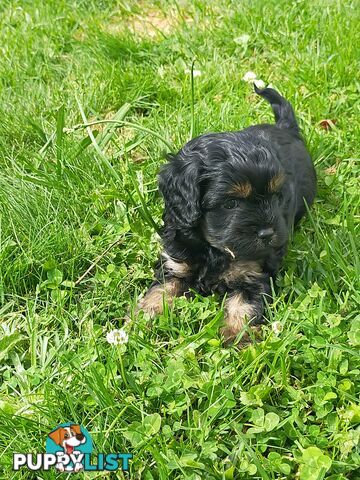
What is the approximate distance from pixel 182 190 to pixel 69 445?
120cm

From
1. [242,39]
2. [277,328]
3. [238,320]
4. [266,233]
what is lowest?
[238,320]

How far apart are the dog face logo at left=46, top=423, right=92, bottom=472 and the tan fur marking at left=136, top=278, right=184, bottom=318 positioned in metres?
0.75

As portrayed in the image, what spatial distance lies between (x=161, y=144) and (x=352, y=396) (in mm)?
2070

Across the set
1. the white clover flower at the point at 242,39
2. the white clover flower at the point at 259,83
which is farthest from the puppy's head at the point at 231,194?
the white clover flower at the point at 242,39

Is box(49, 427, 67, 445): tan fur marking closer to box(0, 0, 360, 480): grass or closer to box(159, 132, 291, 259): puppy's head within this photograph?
box(0, 0, 360, 480): grass

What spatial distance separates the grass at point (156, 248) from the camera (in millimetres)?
2240

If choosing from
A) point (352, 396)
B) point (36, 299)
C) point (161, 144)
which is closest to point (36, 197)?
point (36, 299)

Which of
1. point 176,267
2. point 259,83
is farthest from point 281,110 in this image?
point 176,267

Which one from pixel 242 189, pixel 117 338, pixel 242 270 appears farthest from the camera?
pixel 242 270

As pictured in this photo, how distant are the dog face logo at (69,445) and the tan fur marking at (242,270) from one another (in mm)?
1081

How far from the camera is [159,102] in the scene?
167 inches

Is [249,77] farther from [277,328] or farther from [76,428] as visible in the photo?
[76,428]

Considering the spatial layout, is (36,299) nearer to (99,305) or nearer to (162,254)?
(99,305)

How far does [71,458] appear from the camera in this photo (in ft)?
7.06
